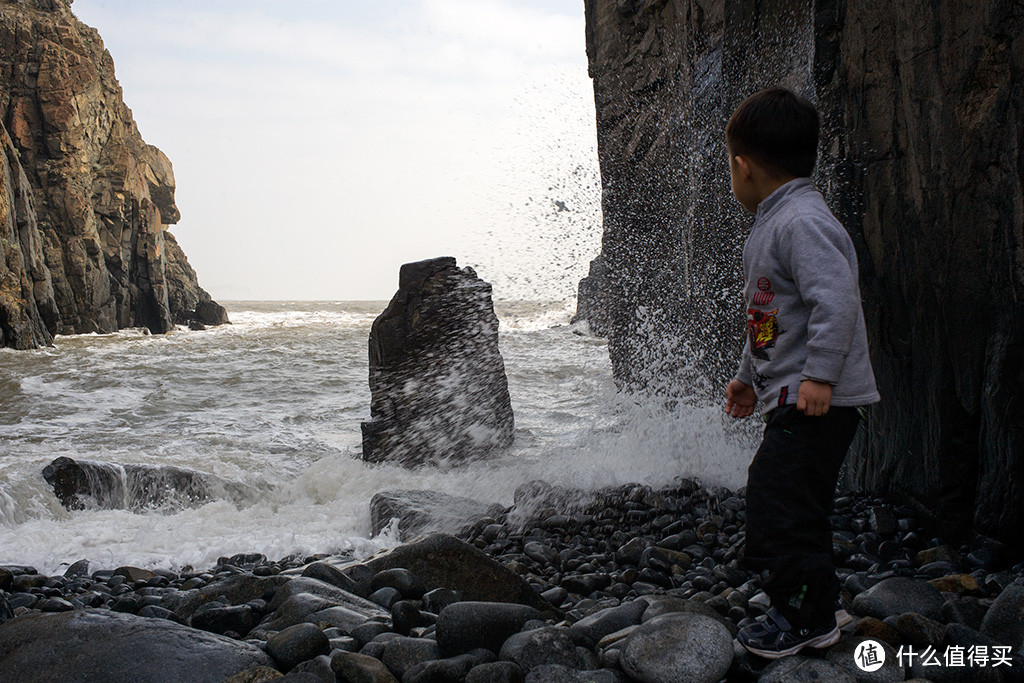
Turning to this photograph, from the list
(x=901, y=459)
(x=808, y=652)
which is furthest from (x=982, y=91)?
(x=808, y=652)

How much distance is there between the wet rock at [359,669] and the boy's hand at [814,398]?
52.8 inches

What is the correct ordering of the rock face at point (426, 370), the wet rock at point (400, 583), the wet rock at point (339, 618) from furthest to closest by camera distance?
the rock face at point (426, 370) → the wet rock at point (400, 583) → the wet rock at point (339, 618)

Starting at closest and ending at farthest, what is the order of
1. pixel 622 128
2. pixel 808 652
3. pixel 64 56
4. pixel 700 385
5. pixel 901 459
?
1. pixel 808 652
2. pixel 901 459
3. pixel 700 385
4. pixel 622 128
5. pixel 64 56

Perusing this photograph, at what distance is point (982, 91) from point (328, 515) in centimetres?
474

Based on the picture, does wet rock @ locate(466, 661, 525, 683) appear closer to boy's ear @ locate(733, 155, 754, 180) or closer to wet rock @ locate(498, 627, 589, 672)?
wet rock @ locate(498, 627, 589, 672)

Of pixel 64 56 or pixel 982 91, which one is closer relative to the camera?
pixel 982 91

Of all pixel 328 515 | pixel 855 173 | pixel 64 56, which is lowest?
pixel 328 515

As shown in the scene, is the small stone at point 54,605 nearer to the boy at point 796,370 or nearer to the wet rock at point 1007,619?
the boy at point 796,370

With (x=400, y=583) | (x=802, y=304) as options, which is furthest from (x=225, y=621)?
(x=802, y=304)

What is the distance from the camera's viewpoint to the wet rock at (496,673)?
182 centimetres

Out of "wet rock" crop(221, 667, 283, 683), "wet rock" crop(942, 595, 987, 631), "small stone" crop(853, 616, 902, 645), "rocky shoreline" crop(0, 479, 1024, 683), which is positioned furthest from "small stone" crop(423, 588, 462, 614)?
"wet rock" crop(942, 595, 987, 631)

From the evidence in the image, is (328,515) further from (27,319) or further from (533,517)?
(27,319)

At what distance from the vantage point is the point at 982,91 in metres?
2.81

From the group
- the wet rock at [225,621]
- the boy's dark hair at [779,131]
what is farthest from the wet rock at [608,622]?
the boy's dark hair at [779,131]
